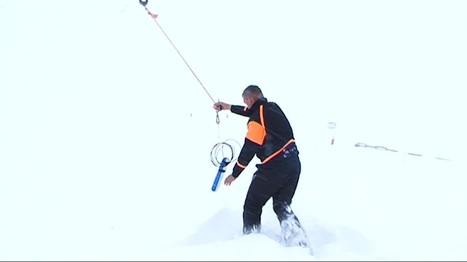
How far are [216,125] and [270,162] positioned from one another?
3.94 metres

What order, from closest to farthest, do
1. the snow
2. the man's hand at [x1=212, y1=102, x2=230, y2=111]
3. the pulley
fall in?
the snow, the man's hand at [x1=212, y1=102, x2=230, y2=111], the pulley

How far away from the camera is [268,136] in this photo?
3.30 m

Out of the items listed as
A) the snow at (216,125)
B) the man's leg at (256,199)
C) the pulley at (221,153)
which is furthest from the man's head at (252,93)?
the snow at (216,125)

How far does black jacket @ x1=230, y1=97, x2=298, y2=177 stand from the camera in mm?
3248

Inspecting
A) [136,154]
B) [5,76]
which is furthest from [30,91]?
[136,154]

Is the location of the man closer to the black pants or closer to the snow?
the black pants

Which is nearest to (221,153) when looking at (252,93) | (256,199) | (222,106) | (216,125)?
(216,125)

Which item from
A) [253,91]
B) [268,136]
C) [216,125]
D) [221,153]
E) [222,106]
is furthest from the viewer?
[216,125]

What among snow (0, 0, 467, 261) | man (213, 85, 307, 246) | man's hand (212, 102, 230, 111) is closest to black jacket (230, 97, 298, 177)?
man (213, 85, 307, 246)

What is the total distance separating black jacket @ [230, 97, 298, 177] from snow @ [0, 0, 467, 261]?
28.9 inches

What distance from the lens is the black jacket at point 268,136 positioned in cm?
325

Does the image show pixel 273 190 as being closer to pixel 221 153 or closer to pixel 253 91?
pixel 253 91

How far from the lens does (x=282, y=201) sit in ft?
11.4

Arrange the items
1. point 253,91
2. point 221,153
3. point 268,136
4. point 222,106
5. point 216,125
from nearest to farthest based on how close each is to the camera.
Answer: point 268,136, point 253,91, point 222,106, point 221,153, point 216,125
